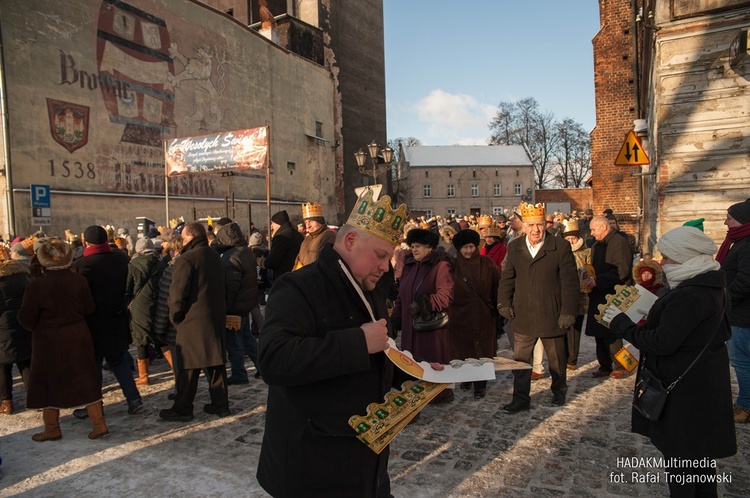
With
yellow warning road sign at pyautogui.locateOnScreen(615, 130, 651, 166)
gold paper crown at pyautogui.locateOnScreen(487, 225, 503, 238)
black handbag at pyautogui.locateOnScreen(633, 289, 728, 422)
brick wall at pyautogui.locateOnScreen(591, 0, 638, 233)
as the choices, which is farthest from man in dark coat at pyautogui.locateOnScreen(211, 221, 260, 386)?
brick wall at pyautogui.locateOnScreen(591, 0, 638, 233)

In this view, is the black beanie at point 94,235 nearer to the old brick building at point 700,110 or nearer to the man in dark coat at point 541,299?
the man in dark coat at point 541,299

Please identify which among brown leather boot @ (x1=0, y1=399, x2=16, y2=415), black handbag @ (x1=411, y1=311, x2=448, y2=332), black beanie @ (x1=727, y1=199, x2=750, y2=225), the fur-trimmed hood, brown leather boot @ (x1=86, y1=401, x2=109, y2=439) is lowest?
brown leather boot @ (x1=0, y1=399, x2=16, y2=415)

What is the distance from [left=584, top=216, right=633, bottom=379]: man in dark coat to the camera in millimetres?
6691

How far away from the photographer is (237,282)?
21.9 feet

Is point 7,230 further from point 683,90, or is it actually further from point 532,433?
point 683,90

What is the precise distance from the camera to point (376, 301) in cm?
249

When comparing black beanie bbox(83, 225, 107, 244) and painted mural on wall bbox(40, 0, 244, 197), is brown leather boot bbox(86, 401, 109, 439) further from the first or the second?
painted mural on wall bbox(40, 0, 244, 197)

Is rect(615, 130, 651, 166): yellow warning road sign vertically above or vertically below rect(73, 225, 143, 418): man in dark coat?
above

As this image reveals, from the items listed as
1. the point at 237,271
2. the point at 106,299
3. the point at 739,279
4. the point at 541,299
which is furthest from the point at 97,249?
the point at 739,279

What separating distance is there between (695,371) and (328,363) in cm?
234

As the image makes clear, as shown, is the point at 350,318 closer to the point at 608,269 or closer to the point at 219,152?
the point at 608,269

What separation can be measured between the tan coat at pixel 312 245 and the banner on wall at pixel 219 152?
7.49m

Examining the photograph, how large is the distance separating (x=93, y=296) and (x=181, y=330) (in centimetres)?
100

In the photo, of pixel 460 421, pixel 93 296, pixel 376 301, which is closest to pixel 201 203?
pixel 93 296
